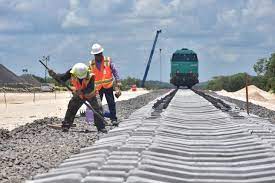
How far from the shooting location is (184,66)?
63.0m

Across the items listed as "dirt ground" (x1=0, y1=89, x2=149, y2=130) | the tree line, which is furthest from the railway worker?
the tree line

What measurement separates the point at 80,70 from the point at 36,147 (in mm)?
2681

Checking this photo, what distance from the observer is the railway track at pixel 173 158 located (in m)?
8.09

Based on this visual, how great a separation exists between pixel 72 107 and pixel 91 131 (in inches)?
27.4

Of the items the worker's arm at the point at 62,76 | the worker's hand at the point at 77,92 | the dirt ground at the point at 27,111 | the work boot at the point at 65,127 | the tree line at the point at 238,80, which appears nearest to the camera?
the worker's arm at the point at 62,76

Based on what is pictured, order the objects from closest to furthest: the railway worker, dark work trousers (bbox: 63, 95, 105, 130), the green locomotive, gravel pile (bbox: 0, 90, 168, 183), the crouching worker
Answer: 1. gravel pile (bbox: 0, 90, 168, 183)
2. the crouching worker
3. dark work trousers (bbox: 63, 95, 105, 130)
4. the railway worker
5. the green locomotive

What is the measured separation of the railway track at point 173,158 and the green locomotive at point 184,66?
157 ft

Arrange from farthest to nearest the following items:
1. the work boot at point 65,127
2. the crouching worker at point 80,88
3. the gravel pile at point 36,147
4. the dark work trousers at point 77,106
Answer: the work boot at point 65,127 < the dark work trousers at point 77,106 < the crouching worker at point 80,88 < the gravel pile at point 36,147

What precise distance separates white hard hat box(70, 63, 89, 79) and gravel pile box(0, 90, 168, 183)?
4.15 feet

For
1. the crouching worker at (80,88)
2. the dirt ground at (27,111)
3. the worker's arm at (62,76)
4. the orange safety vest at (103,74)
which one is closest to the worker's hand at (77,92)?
the crouching worker at (80,88)

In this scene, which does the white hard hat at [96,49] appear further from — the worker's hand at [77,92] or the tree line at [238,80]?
the tree line at [238,80]

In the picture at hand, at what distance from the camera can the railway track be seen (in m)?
8.09

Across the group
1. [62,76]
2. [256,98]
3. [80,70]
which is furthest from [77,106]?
[256,98]

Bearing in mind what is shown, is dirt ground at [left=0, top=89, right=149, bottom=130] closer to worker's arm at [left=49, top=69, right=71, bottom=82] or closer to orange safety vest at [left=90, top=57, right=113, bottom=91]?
orange safety vest at [left=90, top=57, right=113, bottom=91]
